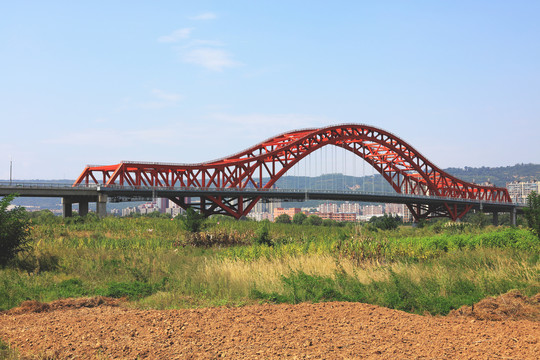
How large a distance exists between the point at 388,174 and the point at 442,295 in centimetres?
8920

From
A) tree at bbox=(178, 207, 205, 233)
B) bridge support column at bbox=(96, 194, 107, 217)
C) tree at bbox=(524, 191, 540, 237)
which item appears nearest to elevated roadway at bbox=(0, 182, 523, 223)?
bridge support column at bbox=(96, 194, 107, 217)

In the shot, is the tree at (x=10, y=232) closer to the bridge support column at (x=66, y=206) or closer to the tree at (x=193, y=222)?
the tree at (x=193, y=222)

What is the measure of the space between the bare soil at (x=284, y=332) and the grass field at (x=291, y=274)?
1201 mm

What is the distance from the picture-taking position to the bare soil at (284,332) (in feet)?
23.1

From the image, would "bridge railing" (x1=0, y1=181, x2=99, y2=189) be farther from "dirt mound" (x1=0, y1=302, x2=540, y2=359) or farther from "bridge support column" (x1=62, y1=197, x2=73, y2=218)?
"dirt mound" (x1=0, y1=302, x2=540, y2=359)

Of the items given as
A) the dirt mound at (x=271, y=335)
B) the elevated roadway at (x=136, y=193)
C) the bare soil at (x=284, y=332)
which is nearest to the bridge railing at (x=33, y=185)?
the elevated roadway at (x=136, y=193)

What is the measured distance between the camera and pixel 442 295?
11156 millimetres

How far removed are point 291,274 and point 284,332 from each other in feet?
13.3

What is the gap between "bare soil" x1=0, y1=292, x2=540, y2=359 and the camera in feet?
23.1

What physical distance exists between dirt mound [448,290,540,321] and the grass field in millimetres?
436

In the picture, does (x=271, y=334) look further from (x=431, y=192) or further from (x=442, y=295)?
(x=431, y=192)

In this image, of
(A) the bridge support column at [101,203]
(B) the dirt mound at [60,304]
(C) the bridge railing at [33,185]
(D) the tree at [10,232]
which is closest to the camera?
(B) the dirt mound at [60,304]

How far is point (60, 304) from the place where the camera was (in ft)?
35.7

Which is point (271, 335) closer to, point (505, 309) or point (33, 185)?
point (505, 309)
